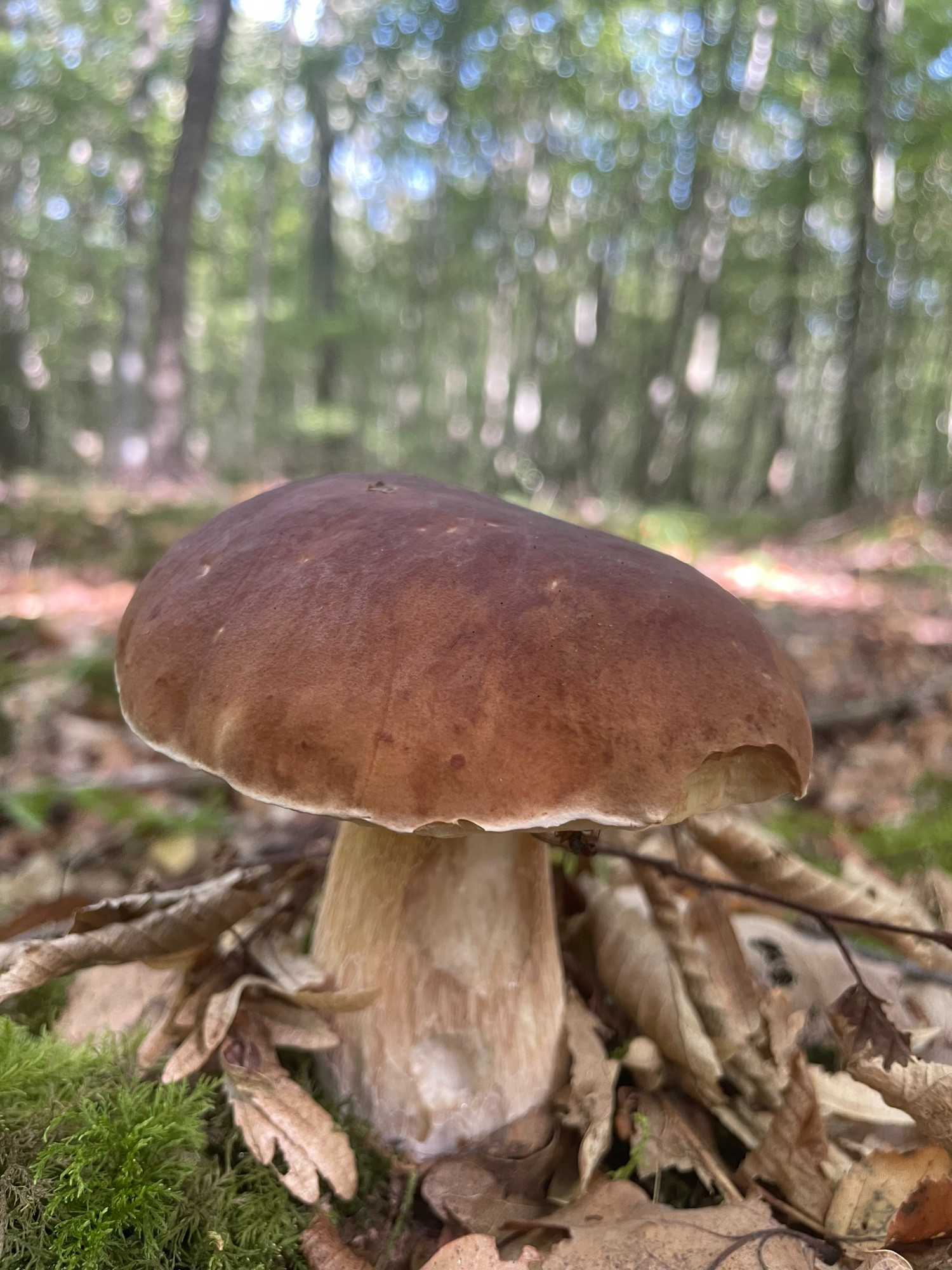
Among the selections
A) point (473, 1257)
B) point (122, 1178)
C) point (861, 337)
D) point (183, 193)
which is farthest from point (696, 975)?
Result: point (861, 337)

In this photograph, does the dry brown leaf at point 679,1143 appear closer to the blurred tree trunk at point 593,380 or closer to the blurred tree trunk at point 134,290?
the blurred tree trunk at point 134,290

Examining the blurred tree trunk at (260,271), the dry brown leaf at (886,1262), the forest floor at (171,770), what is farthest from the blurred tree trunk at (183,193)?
the dry brown leaf at (886,1262)

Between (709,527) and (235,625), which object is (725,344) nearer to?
(709,527)

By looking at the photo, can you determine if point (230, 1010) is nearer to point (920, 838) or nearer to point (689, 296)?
point (920, 838)

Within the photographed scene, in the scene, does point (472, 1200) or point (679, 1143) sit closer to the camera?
point (472, 1200)

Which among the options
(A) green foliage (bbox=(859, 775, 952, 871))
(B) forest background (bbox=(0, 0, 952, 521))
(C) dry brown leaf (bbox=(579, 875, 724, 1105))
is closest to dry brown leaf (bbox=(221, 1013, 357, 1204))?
(C) dry brown leaf (bbox=(579, 875, 724, 1105))

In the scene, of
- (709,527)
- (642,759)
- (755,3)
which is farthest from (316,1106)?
(755,3)
